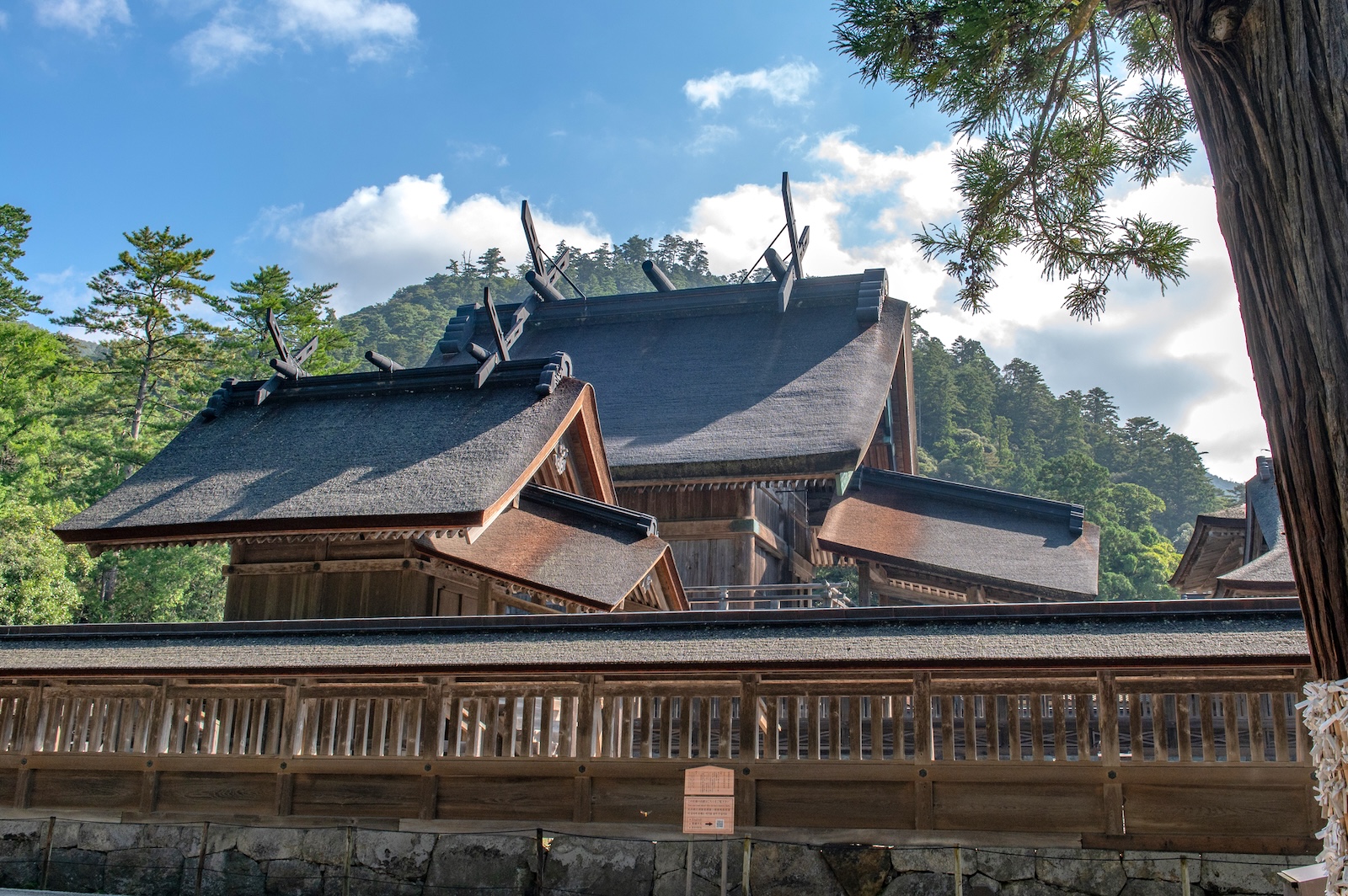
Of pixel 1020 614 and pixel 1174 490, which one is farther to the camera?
pixel 1174 490

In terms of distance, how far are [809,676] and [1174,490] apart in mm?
60613

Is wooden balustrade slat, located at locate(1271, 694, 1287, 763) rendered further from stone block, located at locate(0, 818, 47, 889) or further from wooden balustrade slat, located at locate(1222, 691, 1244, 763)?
stone block, located at locate(0, 818, 47, 889)

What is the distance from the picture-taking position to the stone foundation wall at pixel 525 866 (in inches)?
313

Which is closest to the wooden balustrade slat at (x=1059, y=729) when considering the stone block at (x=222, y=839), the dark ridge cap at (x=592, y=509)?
the dark ridge cap at (x=592, y=509)

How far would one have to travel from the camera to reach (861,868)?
8289mm

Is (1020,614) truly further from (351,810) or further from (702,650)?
(351,810)

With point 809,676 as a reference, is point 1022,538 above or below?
above

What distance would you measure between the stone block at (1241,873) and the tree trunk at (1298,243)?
4.68m

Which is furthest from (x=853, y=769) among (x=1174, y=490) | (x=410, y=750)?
(x=1174, y=490)

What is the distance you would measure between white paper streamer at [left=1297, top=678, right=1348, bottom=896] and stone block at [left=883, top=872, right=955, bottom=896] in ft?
14.8

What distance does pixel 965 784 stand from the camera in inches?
326

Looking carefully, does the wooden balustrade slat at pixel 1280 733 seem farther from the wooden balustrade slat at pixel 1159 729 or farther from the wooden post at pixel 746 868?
the wooden post at pixel 746 868

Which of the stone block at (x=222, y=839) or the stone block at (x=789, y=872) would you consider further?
the stone block at (x=222, y=839)

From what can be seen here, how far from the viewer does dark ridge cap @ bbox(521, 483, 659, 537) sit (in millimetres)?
13430
